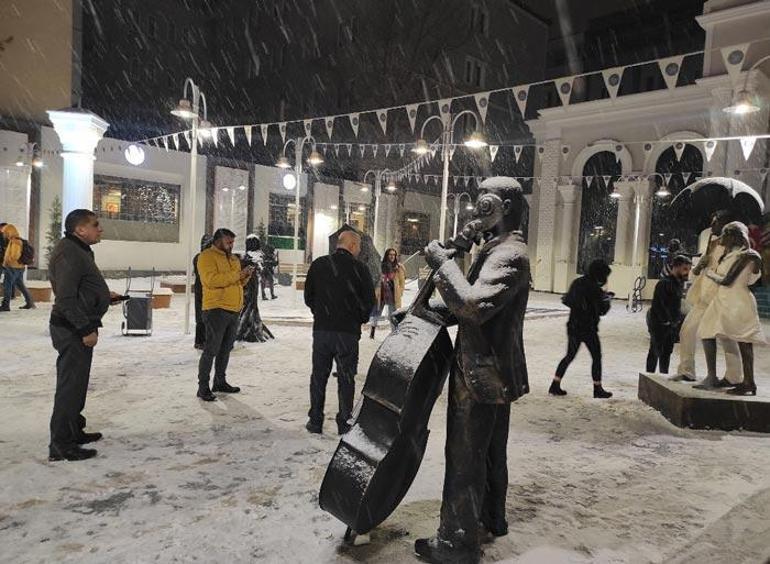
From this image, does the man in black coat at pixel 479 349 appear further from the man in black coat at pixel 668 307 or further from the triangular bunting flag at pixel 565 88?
the triangular bunting flag at pixel 565 88

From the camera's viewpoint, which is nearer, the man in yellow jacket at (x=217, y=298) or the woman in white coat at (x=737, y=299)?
the woman in white coat at (x=737, y=299)

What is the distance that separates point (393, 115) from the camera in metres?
26.3

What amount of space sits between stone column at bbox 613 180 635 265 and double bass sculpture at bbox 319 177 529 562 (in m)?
22.2

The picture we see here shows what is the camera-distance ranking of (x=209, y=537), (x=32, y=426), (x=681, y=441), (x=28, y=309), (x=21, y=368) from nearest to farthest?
(x=209, y=537)
(x=32, y=426)
(x=681, y=441)
(x=21, y=368)
(x=28, y=309)

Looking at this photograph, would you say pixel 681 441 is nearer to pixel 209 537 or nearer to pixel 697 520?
pixel 697 520

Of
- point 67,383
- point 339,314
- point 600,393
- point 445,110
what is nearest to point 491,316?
point 339,314

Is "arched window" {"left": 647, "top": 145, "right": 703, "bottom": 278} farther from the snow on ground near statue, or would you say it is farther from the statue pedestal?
the statue pedestal

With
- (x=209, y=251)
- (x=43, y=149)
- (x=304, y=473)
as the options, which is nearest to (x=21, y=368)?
(x=209, y=251)

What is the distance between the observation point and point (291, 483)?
4.03 metres

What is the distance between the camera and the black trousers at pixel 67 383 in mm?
4145

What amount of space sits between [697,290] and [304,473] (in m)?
4.95

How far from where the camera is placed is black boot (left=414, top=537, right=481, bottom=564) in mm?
2953

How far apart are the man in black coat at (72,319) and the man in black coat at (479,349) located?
277cm

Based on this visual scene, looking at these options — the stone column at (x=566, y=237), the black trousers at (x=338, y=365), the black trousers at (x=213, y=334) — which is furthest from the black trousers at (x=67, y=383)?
the stone column at (x=566, y=237)
